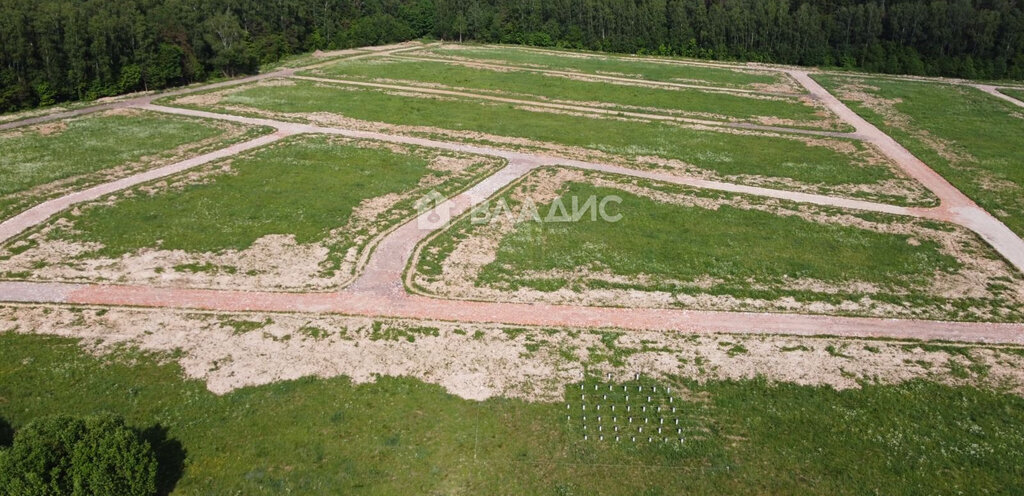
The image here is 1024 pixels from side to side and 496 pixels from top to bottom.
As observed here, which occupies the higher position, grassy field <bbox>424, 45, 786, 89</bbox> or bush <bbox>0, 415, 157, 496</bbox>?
grassy field <bbox>424, 45, 786, 89</bbox>

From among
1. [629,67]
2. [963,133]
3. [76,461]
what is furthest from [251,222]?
[629,67]

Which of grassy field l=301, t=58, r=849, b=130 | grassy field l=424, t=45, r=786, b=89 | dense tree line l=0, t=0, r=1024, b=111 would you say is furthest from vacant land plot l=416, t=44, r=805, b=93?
dense tree line l=0, t=0, r=1024, b=111

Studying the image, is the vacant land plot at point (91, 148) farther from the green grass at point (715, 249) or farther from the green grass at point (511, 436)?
the green grass at point (715, 249)

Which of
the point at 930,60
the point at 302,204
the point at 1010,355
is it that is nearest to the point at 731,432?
the point at 1010,355

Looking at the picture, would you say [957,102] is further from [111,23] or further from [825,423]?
[111,23]

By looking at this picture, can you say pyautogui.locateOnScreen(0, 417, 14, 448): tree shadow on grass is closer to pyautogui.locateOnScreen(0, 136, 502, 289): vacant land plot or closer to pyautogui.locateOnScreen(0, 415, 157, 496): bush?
pyautogui.locateOnScreen(0, 415, 157, 496): bush

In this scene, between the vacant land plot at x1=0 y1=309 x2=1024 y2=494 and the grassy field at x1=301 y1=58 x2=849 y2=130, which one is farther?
the grassy field at x1=301 y1=58 x2=849 y2=130

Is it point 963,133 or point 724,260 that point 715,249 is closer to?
point 724,260

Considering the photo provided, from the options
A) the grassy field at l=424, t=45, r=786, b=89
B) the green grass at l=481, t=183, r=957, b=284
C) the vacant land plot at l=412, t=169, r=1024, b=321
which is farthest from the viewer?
the grassy field at l=424, t=45, r=786, b=89
